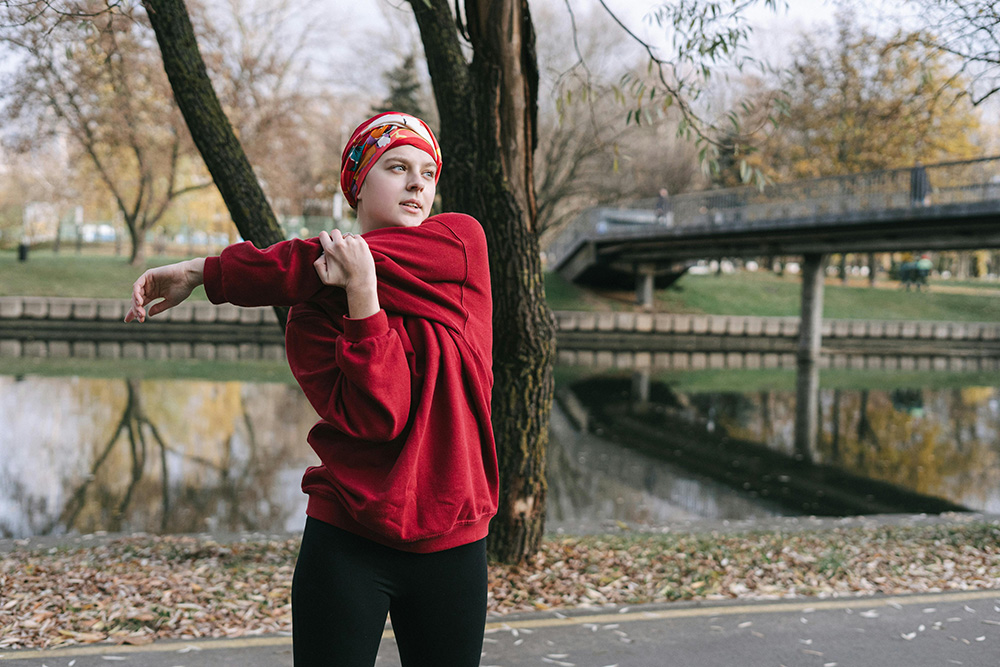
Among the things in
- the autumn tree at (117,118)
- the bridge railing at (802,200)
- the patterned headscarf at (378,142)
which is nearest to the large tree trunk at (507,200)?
the patterned headscarf at (378,142)

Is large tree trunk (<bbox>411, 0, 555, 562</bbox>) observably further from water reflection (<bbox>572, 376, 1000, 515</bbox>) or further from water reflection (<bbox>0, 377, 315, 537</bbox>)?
water reflection (<bbox>572, 376, 1000, 515</bbox>)

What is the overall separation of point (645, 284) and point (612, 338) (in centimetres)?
600

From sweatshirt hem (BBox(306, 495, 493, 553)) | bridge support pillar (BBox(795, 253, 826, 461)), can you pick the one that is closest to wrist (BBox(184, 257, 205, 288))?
sweatshirt hem (BBox(306, 495, 493, 553))

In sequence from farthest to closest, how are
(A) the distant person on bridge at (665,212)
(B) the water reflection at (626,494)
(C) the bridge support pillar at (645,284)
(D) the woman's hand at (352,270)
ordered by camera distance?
(C) the bridge support pillar at (645,284)
(A) the distant person on bridge at (665,212)
(B) the water reflection at (626,494)
(D) the woman's hand at (352,270)

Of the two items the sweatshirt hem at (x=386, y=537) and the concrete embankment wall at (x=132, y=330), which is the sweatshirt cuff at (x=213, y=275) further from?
the concrete embankment wall at (x=132, y=330)

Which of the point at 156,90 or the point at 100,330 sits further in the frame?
the point at 156,90

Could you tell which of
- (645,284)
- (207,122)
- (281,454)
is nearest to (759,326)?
(645,284)

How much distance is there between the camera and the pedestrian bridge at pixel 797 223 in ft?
69.4

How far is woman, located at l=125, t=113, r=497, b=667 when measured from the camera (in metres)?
1.71

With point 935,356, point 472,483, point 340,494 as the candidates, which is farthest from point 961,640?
point 935,356

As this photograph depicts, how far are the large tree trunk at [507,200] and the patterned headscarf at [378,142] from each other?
9.56 feet

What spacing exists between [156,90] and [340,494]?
29.7m

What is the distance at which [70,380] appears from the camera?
15.1 meters

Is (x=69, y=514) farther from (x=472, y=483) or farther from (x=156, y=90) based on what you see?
(x=156, y=90)
